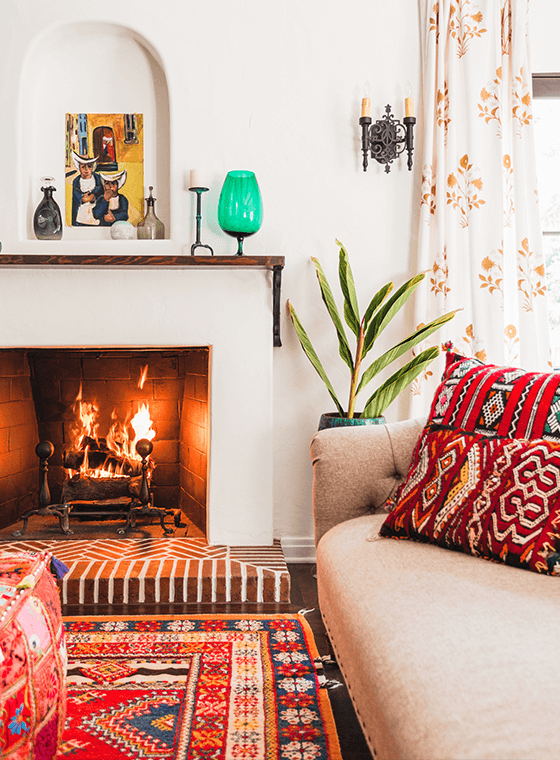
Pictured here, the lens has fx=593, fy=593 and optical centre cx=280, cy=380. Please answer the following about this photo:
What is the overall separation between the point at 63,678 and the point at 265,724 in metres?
0.47

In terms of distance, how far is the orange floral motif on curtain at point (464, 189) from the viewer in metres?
2.44

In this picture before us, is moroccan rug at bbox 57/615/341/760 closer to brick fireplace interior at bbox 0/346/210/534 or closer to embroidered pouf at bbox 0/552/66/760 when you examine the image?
embroidered pouf at bbox 0/552/66/760

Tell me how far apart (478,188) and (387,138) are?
430 millimetres

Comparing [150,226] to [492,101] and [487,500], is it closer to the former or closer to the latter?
[492,101]

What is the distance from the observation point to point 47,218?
2420 millimetres

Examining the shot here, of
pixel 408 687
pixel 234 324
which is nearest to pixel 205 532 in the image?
pixel 234 324

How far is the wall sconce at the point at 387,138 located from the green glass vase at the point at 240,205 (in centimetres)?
51

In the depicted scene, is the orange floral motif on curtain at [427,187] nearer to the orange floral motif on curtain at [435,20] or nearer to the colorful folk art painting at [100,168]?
the orange floral motif on curtain at [435,20]

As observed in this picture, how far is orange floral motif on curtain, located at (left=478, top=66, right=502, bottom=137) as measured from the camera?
2.45 metres

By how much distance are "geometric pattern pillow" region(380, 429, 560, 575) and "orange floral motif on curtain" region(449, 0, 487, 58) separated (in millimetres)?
1859

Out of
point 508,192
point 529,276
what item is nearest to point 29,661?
point 529,276

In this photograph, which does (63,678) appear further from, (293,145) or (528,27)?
(528,27)

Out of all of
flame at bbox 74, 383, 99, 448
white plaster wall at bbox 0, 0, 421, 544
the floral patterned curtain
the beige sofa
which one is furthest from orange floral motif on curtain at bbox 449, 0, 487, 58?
flame at bbox 74, 383, 99, 448

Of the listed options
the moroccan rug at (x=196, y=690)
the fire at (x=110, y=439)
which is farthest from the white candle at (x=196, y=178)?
the moroccan rug at (x=196, y=690)
